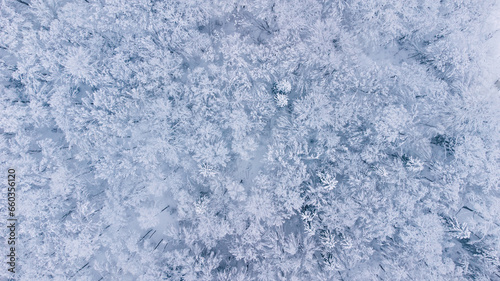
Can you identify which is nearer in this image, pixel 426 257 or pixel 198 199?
pixel 426 257

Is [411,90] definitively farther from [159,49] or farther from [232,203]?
[159,49]

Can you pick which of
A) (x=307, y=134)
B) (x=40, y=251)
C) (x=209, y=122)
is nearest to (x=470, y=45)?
(x=307, y=134)

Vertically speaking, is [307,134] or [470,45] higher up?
[470,45]

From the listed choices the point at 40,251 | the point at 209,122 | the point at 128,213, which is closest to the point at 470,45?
the point at 209,122

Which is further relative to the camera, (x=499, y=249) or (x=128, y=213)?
(x=128, y=213)

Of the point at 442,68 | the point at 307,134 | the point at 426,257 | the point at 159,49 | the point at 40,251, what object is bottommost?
the point at 40,251

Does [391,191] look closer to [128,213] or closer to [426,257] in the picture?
[426,257]
